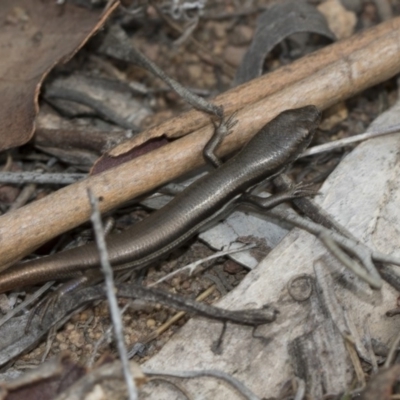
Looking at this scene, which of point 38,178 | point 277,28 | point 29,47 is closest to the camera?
point 38,178

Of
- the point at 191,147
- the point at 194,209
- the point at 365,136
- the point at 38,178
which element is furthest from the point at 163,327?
the point at 365,136

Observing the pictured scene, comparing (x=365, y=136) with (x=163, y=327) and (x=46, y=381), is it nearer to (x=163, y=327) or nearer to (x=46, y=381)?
(x=163, y=327)

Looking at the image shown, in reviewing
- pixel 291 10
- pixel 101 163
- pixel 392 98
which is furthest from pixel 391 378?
pixel 291 10

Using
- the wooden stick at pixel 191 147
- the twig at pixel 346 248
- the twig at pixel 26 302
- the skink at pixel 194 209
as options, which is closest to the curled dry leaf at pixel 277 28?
the wooden stick at pixel 191 147

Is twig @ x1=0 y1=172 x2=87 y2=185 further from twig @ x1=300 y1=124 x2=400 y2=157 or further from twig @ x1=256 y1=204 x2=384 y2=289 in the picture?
twig @ x1=300 y1=124 x2=400 y2=157

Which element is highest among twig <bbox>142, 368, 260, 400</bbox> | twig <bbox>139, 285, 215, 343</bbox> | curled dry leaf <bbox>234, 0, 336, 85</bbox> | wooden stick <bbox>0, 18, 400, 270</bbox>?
curled dry leaf <bbox>234, 0, 336, 85</bbox>

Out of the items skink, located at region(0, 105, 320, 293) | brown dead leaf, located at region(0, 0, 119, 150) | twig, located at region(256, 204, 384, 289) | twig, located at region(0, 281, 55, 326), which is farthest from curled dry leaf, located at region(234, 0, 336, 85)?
twig, located at region(0, 281, 55, 326)
